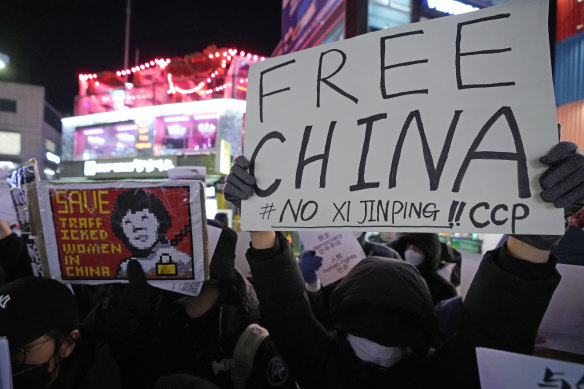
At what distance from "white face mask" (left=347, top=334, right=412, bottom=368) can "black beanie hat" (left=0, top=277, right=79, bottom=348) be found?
138 centimetres

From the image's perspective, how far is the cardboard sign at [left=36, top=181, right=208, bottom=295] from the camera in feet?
5.92

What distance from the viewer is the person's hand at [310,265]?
2777 millimetres

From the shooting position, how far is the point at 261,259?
1.58 meters

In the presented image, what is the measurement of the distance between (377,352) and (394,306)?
231 mm

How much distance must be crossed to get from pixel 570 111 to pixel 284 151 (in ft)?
26.1

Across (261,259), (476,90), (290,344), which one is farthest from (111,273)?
(476,90)

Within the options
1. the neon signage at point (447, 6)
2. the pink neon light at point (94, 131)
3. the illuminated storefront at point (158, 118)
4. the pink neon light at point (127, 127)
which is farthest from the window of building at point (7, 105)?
the neon signage at point (447, 6)

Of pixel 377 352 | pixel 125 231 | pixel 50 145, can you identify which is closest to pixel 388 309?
pixel 377 352

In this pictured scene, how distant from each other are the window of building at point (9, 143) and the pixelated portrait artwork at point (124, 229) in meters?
39.2

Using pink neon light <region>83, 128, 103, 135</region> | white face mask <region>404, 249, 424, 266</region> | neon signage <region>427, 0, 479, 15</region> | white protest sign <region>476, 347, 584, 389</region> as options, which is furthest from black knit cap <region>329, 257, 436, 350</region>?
pink neon light <region>83, 128, 103, 135</region>

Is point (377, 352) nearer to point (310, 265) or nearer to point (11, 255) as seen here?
point (310, 265)

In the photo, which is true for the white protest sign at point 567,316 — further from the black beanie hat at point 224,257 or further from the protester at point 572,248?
the black beanie hat at point 224,257

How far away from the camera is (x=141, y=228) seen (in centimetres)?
183

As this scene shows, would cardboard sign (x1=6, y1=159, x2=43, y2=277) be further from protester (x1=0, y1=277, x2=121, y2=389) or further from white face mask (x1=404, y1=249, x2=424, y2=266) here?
white face mask (x1=404, y1=249, x2=424, y2=266)
